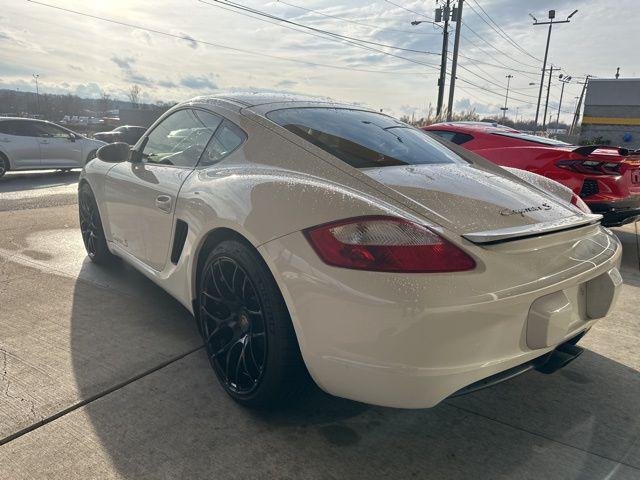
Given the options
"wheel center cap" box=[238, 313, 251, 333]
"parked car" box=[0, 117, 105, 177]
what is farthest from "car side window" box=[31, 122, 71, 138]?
"wheel center cap" box=[238, 313, 251, 333]

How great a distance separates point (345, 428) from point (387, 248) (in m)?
0.94

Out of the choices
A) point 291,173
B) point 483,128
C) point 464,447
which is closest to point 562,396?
point 464,447

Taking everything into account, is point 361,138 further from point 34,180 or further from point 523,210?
point 34,180

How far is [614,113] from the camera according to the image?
2603 cm

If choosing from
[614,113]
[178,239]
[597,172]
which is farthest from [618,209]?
[614,113]

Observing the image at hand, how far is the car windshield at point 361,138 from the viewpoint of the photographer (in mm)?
2279

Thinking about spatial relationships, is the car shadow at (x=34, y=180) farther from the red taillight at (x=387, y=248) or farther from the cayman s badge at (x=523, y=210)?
the cayman s badge at (x=523, y=210)

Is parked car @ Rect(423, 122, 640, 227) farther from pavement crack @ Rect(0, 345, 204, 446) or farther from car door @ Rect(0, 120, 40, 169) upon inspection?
car door @ Rect(0, 120, 40, 169)

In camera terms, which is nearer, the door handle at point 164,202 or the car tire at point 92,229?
the door handle at point 164,202

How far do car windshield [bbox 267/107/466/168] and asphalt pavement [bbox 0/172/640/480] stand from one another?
1.18 meters

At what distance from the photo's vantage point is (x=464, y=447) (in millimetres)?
2000

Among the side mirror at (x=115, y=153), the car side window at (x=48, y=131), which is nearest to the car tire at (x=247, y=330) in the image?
the side mirror at (x=115, y=153)

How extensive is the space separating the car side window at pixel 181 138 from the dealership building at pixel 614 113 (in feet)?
91.6

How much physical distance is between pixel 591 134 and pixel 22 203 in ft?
90.7
